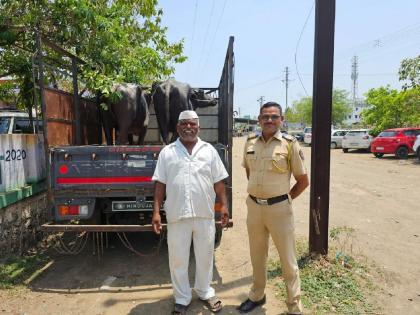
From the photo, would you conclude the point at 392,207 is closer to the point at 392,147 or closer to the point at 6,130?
the point at 6,130

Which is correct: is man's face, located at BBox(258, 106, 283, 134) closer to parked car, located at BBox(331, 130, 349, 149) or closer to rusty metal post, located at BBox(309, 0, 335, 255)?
rusty metal post, located at BBox(309, 0, 335, 255)

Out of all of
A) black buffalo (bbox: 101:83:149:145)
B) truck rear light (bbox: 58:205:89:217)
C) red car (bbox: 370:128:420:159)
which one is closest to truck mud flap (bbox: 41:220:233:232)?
truck rear light (bbox: 58:205:89:217)

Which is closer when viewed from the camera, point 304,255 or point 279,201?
point 279,201

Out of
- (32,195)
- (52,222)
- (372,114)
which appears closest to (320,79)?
(52,222)

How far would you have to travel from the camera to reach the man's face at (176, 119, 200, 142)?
3.25m

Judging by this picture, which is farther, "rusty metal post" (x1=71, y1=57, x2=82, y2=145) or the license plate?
"rusty metal post" (x1=71, y1=57, x2=82, y2=145)

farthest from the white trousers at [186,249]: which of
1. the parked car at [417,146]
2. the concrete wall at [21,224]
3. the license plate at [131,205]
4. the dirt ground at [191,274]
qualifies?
the parked car at [417,146]

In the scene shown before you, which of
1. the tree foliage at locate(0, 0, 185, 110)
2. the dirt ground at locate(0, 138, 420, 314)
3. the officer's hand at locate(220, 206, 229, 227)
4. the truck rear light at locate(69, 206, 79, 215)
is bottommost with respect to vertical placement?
the dirt ground at locate(0, 138, 420, 314)

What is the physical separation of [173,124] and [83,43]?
9.09ft

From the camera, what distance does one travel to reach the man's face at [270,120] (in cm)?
312

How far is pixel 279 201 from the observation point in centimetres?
310

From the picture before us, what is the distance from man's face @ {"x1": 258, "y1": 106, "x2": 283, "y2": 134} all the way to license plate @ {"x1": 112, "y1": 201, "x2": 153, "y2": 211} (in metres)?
1.64

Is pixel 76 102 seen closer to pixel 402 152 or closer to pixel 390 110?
pixel 402 152

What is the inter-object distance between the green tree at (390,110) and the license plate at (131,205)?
18.7 metres
